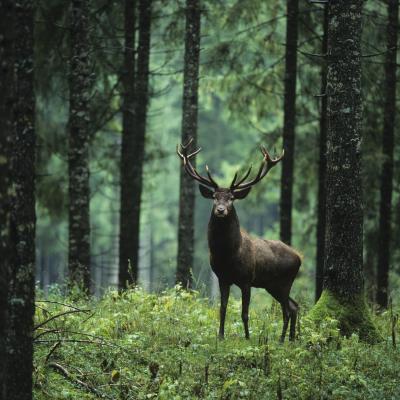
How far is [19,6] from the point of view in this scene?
6.20 m

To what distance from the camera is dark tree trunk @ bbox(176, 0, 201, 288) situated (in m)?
14.3

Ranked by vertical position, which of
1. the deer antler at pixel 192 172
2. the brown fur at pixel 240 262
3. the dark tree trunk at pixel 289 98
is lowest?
the brown fur at pixel 240 262

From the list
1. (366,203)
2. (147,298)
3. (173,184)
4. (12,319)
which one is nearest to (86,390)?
(12,319)

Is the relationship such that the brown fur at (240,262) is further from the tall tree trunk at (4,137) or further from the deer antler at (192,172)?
the tall tree trunk at (4,137)

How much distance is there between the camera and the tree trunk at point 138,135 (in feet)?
50.2

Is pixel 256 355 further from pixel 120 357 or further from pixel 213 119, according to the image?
pixel 213 119

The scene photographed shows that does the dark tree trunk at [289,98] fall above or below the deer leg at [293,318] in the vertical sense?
above

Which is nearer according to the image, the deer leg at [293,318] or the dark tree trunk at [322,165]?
the deer leg at [293,318]

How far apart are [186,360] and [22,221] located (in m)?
2.98

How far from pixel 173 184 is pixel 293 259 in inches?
2072

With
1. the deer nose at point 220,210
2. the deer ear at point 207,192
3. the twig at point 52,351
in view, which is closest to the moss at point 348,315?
the deer nose at point 220,210

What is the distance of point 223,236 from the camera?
970 centimetres

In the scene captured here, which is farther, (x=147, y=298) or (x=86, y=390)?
(x=147, y=298)

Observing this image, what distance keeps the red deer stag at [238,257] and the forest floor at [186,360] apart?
0.45m
